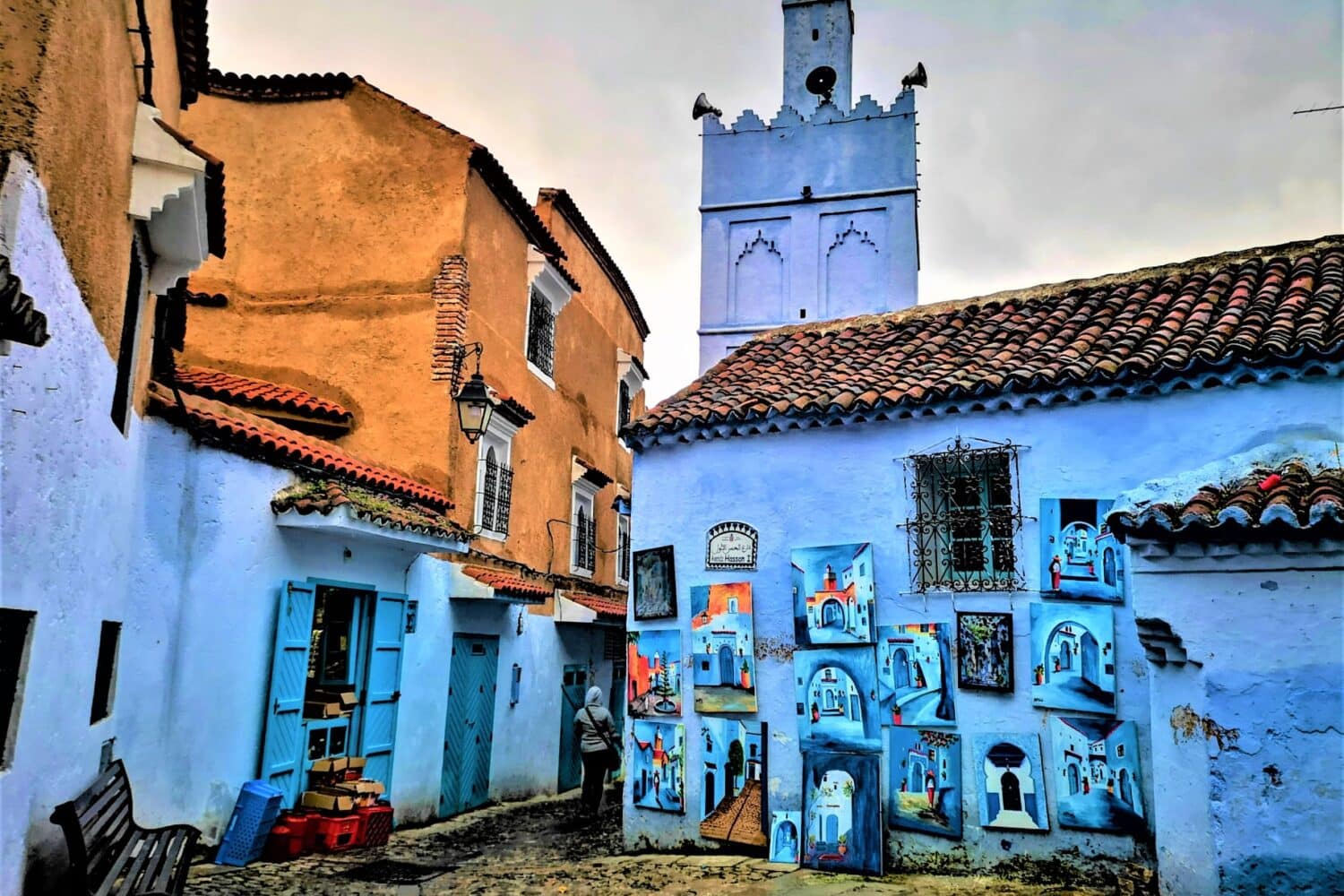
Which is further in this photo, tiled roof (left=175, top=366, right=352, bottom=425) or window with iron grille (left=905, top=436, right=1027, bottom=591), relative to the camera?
tiled roof (left=175, top=366, right=352, bottom=425)

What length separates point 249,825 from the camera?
883 cm

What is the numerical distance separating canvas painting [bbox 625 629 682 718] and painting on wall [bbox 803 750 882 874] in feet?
5.21

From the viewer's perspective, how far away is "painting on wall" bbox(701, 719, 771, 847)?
9.23 m

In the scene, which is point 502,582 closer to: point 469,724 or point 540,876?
point 469,724

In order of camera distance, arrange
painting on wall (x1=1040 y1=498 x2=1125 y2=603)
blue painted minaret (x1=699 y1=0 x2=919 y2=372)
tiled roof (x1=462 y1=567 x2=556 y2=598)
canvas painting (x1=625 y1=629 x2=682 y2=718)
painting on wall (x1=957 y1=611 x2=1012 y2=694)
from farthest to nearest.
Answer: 1. blue painted minaret (x1=699 y1=0 x2=919 y2=372)
2. tiled roof (x1=462 y1=567 x2=556 y2=598)
3. canvas painting (x1=625 y1=629 x2=682 y2=718)
4. painting on wall (x1=957 y1=611 x2=1012 y2=694)
5. painting on wall (x1=1040 y1=498 x2=1125 y2=603)

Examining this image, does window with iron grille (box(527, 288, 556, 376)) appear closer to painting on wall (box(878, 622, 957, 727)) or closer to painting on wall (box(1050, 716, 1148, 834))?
painting on wall (box(878, 622, 957, 727))

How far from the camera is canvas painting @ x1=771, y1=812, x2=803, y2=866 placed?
886cm

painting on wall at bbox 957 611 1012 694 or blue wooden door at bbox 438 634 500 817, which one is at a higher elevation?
painting on wall at bbox 957 611 1012 694

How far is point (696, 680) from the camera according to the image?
386 inches

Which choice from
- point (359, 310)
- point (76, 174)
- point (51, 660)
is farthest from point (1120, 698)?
point (359, 310)

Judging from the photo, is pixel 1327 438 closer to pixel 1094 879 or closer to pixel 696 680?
pixel 1094 879

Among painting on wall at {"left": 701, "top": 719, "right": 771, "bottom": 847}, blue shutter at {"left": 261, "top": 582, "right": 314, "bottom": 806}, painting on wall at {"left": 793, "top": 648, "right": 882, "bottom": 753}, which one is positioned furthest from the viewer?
blue shutter at {"left": 261, "top": 582, "right": 314, "bottom": 806}

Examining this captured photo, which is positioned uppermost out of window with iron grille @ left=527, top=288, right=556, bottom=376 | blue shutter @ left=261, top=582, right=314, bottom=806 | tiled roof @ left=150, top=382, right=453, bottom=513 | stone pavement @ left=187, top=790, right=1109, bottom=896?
window with iron grille @ left=527, top=288, right=556, bottom=376

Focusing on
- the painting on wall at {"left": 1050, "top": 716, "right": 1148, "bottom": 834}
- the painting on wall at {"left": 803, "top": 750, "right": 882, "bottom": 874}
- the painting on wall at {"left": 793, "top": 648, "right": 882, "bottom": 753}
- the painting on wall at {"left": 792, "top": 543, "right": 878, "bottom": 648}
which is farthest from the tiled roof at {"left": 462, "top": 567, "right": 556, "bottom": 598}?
the painting on wall at {"left": 1050, "top": 716, "right": 1148, "bottom": 834}
